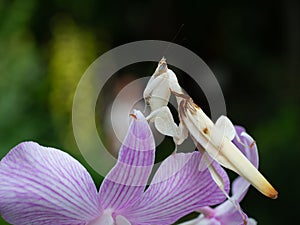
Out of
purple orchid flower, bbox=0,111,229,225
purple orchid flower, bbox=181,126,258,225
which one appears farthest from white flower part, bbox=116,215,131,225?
purple orchid flower, bbox=181,126,258,225

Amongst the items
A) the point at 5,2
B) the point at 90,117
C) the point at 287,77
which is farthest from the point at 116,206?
the point at 287,77

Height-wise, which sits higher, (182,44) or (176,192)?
(182,44)

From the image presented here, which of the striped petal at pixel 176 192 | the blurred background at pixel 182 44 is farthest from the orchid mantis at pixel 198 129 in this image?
the blurred background at pixel 182 44

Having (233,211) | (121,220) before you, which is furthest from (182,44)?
(121,220)

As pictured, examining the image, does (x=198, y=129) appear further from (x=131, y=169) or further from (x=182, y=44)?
(x=182, y=44)

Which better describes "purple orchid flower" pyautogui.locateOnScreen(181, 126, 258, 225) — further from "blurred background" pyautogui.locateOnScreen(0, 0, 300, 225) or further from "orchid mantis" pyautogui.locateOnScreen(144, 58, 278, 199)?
"blurred background" pyautogui.locateOnScreen(0, 0, 300, 225)
